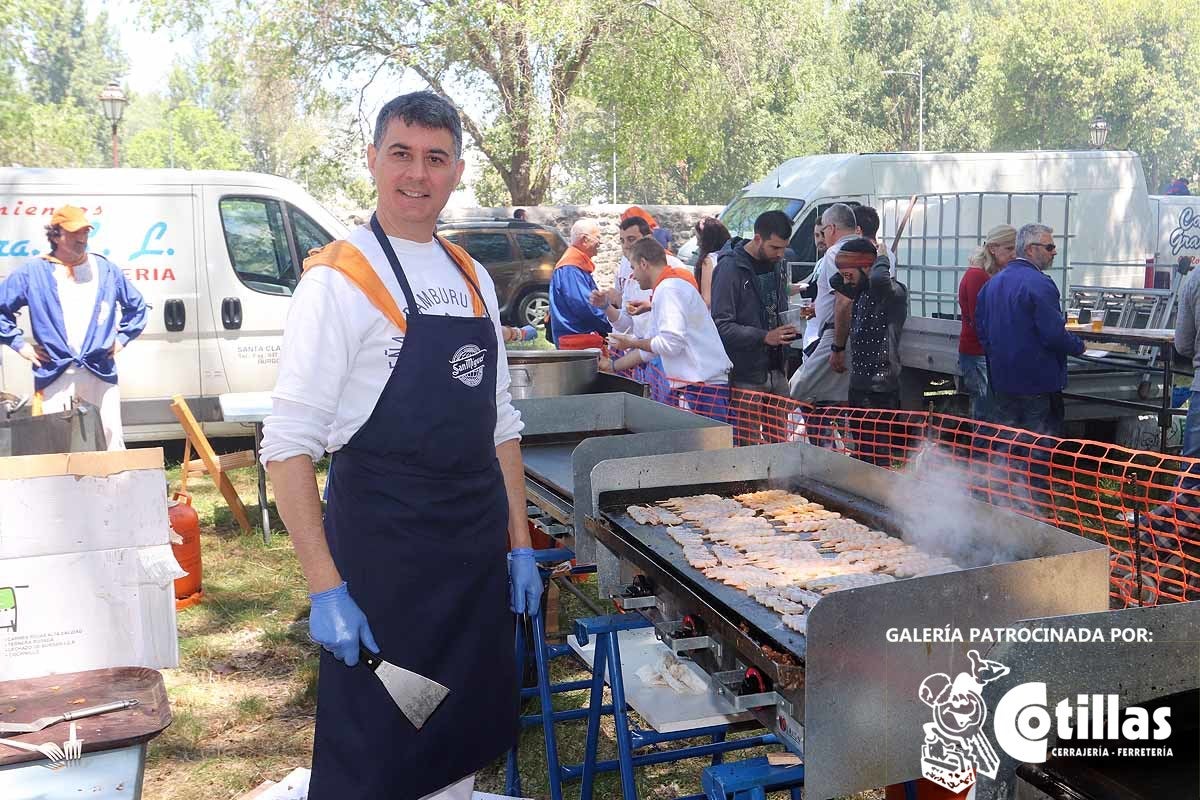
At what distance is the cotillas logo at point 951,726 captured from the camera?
2094mm

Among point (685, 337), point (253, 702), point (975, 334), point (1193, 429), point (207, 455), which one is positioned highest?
point (685, 337)

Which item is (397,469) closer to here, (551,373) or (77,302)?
(551,373)

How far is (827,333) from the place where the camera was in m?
6.75

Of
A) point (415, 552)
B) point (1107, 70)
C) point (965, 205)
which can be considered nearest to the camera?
point (415, 552)

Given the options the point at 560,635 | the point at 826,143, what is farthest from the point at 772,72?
the point at 826,143

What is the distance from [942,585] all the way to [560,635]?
3.40 metres

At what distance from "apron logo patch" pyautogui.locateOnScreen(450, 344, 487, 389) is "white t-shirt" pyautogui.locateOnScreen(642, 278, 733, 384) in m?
3.27

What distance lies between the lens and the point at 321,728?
2570 mm

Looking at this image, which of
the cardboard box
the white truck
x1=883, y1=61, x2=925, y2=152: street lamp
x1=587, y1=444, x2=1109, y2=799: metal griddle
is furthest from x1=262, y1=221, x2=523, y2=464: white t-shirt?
x1=883, y1=61, x2=925, y2=152: street lamp

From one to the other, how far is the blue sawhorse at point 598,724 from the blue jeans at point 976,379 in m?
4.39

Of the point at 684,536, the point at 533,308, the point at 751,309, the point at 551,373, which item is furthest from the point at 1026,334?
the point at 533,308

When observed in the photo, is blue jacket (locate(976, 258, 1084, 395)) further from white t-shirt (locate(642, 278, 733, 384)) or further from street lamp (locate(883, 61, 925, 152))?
street lamp (locate(883, 61, 925, 152))

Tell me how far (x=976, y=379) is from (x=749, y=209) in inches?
296

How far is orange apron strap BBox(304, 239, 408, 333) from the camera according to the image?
2.42 m
